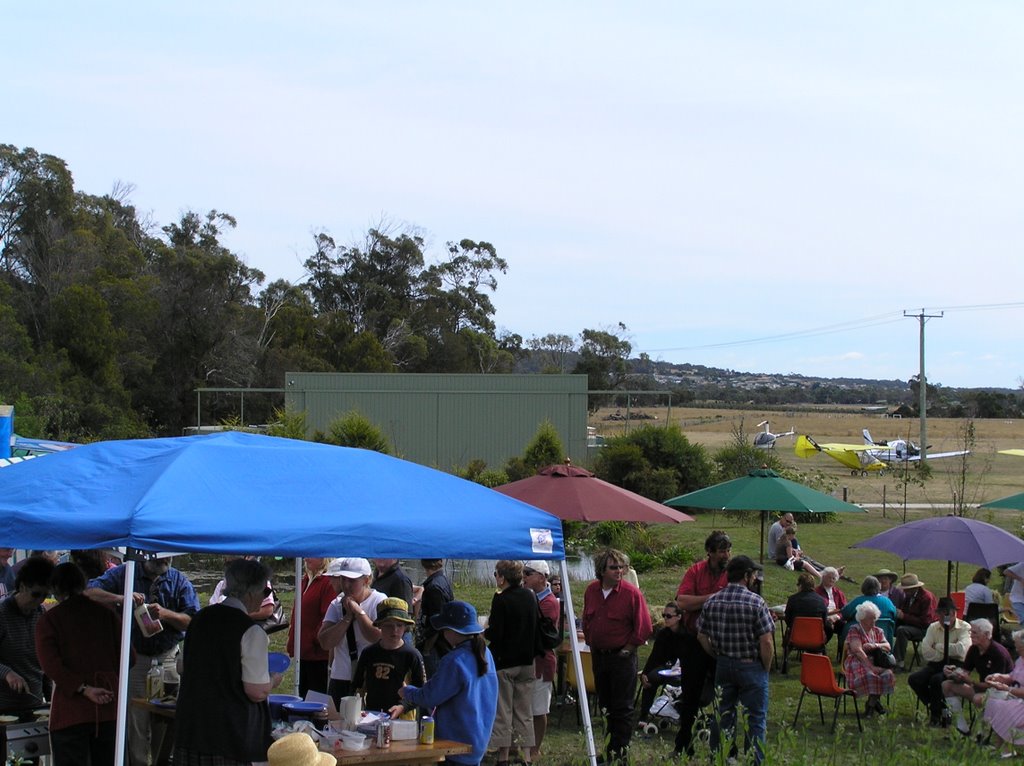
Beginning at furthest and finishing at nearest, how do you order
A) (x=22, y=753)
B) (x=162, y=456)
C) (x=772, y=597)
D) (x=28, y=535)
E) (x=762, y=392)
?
(x=762, y=392) → (x=772, y=597) → (x=22, y=753) → (x=162, y=456) → (x=28, y=535)

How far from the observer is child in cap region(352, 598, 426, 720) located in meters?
6.73

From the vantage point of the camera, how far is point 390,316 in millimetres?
66688

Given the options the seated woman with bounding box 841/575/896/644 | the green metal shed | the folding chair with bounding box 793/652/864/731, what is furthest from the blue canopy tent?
the green metal shed

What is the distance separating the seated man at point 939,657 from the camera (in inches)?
407

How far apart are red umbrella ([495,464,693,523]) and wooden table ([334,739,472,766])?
4.87 metres

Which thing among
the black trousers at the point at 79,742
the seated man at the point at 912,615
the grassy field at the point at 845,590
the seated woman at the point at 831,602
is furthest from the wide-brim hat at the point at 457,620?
the seated man at the point at 912,615

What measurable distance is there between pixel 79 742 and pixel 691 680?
4591mm

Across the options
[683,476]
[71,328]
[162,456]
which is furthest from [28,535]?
[71,328]

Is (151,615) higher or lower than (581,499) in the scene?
lower

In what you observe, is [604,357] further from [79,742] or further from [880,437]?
[79,742]

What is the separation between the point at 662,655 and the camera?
10461mm

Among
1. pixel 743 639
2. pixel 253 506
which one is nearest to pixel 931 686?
pixel 743 639

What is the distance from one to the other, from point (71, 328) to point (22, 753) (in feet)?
144

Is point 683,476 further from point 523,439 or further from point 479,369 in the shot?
point 479,369
